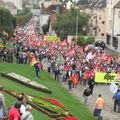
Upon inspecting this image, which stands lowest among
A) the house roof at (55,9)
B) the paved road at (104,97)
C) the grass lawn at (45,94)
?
the paved road at (104,97)

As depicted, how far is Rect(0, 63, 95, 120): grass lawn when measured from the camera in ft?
96.8

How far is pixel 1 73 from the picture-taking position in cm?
3762

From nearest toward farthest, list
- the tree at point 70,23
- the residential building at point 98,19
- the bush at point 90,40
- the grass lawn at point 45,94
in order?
the grass lawn at point 45,94 < the bush at point 90,40 < the tree at point 70,23 < the residential building at point 98,19

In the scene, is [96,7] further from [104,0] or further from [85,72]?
[85,72]

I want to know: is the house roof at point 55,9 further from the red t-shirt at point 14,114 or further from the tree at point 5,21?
the red t-shirt at point 14,114

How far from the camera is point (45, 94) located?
114 feet

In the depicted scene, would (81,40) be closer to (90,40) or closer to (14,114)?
(90,40)

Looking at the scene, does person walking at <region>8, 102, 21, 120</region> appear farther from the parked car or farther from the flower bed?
the parked car

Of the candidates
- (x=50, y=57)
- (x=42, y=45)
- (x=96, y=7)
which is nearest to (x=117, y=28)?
(x=96, y=7)

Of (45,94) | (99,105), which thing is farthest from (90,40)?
(99,105)

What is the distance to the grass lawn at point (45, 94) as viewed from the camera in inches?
1161

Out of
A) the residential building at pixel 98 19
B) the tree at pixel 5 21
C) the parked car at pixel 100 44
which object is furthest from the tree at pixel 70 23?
the tree at pixel 5 21

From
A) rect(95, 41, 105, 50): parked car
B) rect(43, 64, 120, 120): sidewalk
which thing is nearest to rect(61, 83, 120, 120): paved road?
rect(43, 64, 120, 120): sidewalk

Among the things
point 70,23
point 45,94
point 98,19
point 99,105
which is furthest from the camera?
point 98,19
